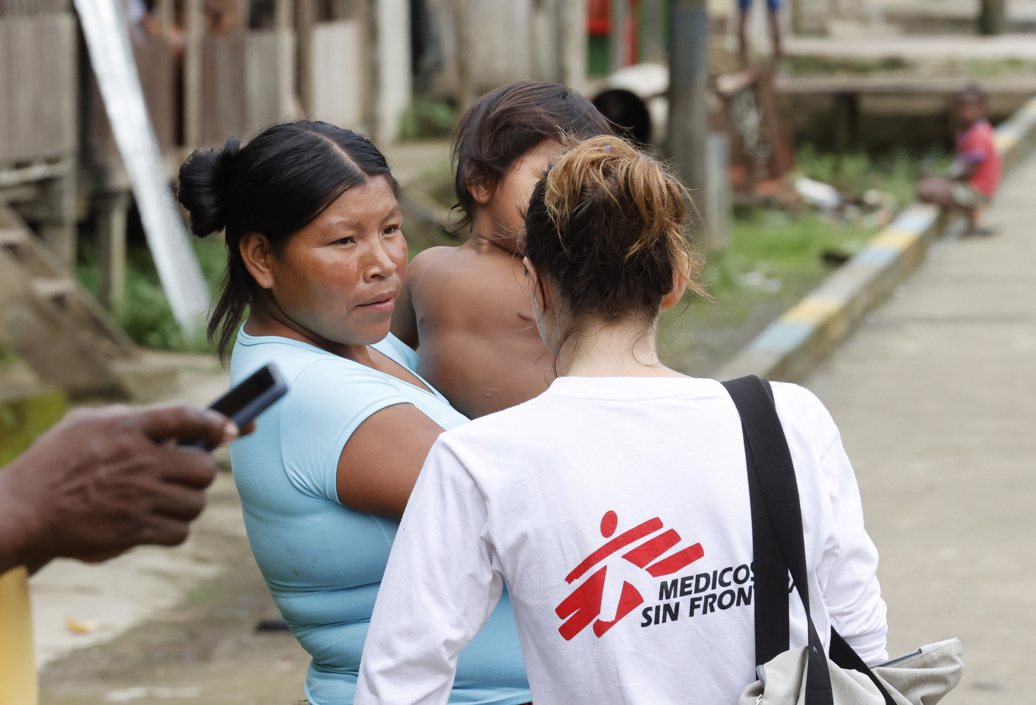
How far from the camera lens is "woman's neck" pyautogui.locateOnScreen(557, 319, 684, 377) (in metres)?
1.90

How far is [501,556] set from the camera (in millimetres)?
1861

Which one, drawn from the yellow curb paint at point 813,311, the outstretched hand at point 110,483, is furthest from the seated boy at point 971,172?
the outstretched hand at point 110,483

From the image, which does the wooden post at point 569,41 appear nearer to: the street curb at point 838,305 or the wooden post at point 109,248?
the street curb at point 838,305

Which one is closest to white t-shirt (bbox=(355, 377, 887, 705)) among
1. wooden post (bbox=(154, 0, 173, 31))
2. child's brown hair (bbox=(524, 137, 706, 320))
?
child's brown hair (bbox=(524, 137, 706, 320))

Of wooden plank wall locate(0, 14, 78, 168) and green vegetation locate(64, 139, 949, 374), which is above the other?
wooden plank wall locate(0, 14, 78, 168)

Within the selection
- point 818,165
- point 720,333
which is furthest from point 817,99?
point 720,333

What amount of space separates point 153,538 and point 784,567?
784mm

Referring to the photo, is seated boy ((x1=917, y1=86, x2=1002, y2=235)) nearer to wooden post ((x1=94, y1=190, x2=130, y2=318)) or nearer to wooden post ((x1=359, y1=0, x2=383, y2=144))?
wooden post ((x1=359, y1=0, x2=383, y2=144))

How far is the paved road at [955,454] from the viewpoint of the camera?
16.4 ft

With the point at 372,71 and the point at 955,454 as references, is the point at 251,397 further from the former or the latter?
the point at 372,71

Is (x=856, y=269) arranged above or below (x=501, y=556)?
below

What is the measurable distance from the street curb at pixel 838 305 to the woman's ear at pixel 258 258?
3.52 meters

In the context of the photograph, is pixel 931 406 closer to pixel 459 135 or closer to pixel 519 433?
pixel 459 135

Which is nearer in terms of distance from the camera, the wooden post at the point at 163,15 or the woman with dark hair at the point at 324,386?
the woman with dark hair at the point at 324,386
